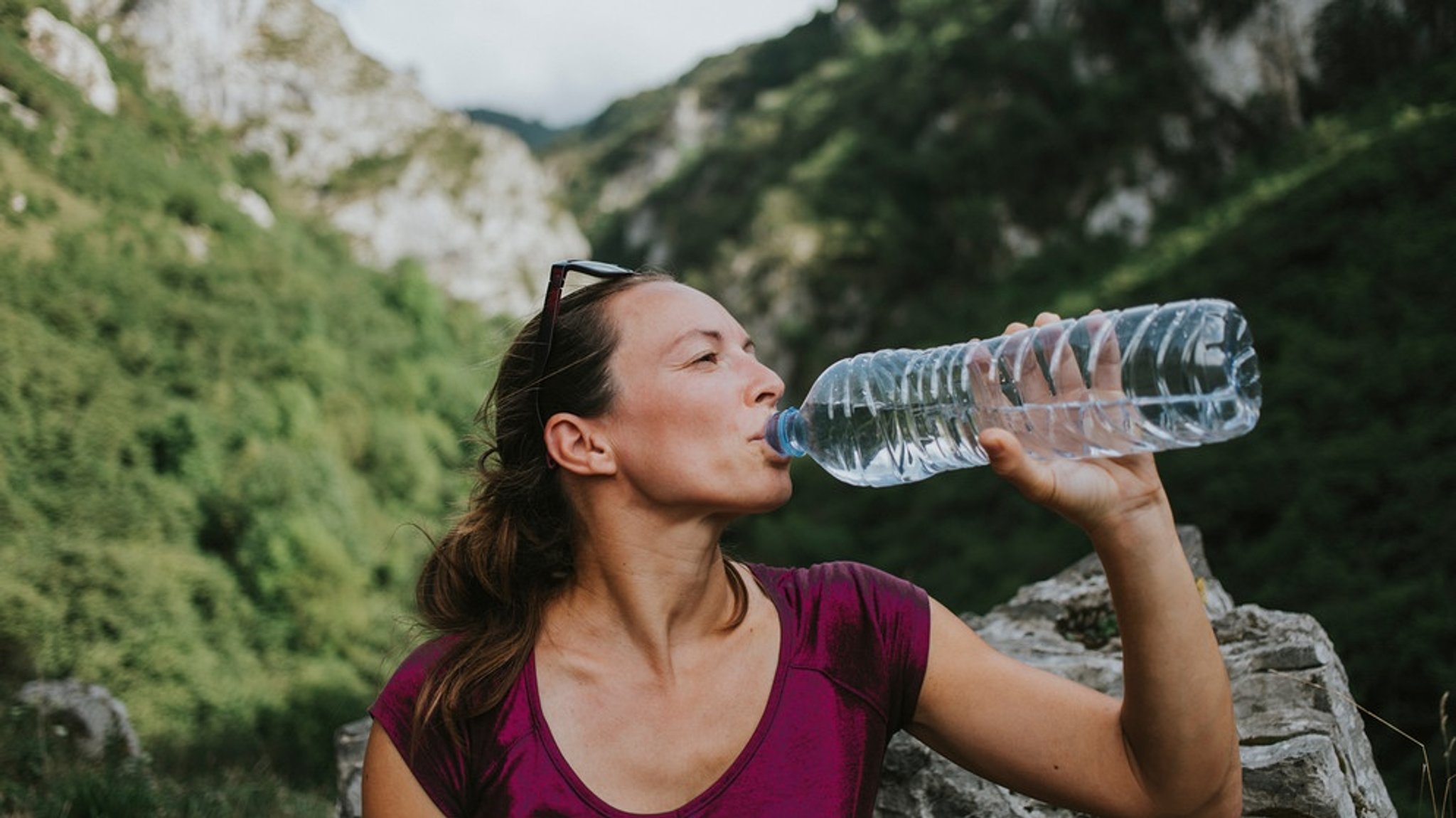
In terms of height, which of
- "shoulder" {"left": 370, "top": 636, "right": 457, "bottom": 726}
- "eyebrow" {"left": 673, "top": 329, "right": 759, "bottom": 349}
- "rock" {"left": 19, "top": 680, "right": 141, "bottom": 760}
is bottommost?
"rock" {"left": 19, "top": 680, "right": 141, "bottom": 760}

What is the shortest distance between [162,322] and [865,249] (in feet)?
108

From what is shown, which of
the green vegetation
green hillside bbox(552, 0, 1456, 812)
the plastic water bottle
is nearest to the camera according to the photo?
the plastic water bottle

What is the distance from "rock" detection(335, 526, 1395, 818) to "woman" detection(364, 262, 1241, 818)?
24.9 inches

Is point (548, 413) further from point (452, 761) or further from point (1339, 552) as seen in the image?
point (1339, 552)

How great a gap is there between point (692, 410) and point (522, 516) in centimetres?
55

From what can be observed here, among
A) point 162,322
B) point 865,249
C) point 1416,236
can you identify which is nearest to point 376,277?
point 162,322

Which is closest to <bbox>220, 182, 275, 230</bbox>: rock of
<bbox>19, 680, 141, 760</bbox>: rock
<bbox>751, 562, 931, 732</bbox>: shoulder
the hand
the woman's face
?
<bbox>19, 680, 141, 760</bbox>: rock

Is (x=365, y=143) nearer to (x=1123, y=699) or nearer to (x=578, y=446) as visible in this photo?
(x=578, y=446)

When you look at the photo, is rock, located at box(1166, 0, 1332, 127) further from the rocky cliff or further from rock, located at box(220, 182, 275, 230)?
rock, located at box(220, 182, 275, 230)

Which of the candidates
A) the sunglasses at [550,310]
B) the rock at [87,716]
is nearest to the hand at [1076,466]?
the sunglasses at [550,310]

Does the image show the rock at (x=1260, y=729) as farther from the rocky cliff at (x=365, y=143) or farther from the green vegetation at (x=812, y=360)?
the rocky cliff at (x=365, y=143)

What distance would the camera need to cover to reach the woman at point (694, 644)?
1620 millimetres

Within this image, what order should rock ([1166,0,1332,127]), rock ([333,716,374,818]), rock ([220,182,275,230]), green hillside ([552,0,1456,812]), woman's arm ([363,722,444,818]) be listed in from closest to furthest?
woman's arm ([363,722,444,818])
rock ([333,716,374,818])
green hillside ([552,0,1456,812])
rock ([1166,0,1332,127])
rock ([220,182,275,230])

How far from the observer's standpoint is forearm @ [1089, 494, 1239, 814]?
60.7 inches
